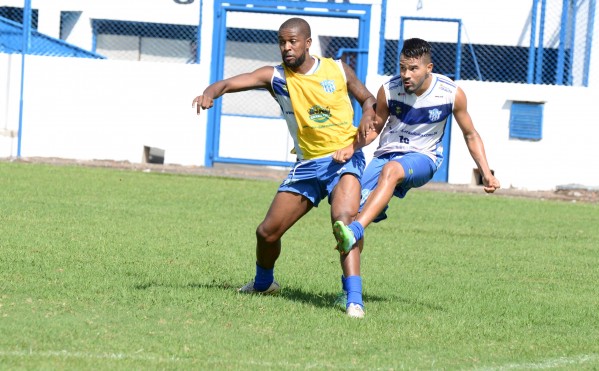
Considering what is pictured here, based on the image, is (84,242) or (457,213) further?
(457,213)

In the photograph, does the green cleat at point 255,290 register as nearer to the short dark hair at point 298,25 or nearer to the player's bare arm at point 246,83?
the player's bare arm at point 246,83

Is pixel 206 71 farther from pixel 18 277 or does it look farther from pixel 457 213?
pixel 18 277

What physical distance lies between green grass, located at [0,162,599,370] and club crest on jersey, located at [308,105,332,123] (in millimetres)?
1282

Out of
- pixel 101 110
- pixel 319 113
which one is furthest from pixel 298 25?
pixel 101 110

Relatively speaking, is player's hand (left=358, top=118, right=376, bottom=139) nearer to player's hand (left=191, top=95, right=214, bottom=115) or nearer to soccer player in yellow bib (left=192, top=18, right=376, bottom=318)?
soccer player in yellow bib (left=192, top=18, right=376, bottom=318)

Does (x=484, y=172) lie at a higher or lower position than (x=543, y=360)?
higher

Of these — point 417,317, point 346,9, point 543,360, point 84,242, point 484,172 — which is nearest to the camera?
point 543,360

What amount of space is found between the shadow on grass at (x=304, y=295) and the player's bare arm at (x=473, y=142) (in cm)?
97

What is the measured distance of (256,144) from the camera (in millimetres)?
23109

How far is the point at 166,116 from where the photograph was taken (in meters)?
22.3

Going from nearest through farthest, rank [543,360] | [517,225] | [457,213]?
1. [543,360]
2. [517,225]
3. [457,213]

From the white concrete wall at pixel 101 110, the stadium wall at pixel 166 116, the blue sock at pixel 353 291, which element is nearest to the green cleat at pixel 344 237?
the blue sock at pixel 353 291

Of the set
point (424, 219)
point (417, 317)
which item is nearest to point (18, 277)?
point (417, 317)

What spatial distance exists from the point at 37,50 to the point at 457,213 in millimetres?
10080
